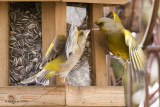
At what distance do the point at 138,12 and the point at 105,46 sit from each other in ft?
5.08

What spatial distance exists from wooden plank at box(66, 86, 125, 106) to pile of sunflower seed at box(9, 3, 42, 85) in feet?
1.95

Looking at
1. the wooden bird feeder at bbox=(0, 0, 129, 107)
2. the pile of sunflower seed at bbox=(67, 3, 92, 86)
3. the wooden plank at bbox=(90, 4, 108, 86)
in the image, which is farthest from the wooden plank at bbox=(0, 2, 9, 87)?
the wooden plank at bbox=(90, 4, 108, 86)

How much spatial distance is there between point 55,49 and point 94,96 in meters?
0.57

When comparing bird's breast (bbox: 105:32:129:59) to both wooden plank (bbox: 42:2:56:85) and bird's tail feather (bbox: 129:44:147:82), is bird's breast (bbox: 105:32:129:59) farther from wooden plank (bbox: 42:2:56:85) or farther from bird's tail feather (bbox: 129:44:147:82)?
wooden plank (bbox: 42:2:56:85)

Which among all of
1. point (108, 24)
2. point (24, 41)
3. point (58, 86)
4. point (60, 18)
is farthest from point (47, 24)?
point (58, 86)

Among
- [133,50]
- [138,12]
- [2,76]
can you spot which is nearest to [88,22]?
[133,50]

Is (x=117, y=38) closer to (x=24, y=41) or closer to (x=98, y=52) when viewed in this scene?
(x=98, y=52)

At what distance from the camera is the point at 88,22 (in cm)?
532

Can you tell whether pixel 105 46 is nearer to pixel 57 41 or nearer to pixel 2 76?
pixel 57 41

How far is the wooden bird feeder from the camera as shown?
4586 millimetres

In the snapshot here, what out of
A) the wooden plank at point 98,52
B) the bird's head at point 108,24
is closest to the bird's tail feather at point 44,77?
the wooden plank at point 98,52

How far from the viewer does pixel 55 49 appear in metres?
4.78

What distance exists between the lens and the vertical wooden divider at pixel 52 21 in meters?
5.00

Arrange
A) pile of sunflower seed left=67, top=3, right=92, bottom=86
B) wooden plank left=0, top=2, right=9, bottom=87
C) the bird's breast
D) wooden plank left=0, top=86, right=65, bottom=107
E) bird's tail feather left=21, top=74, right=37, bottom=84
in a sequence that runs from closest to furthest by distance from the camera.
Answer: wooden plank left=0, top=86, right=65, bottom=107
bird's tail feather left=21, top=74, right=37, bottom=84
wooden plank left=0, top=2, right=9, bottom=87
pile of sunflower seed left=67, top=3, right=92, bottom=86
the bird's breast
